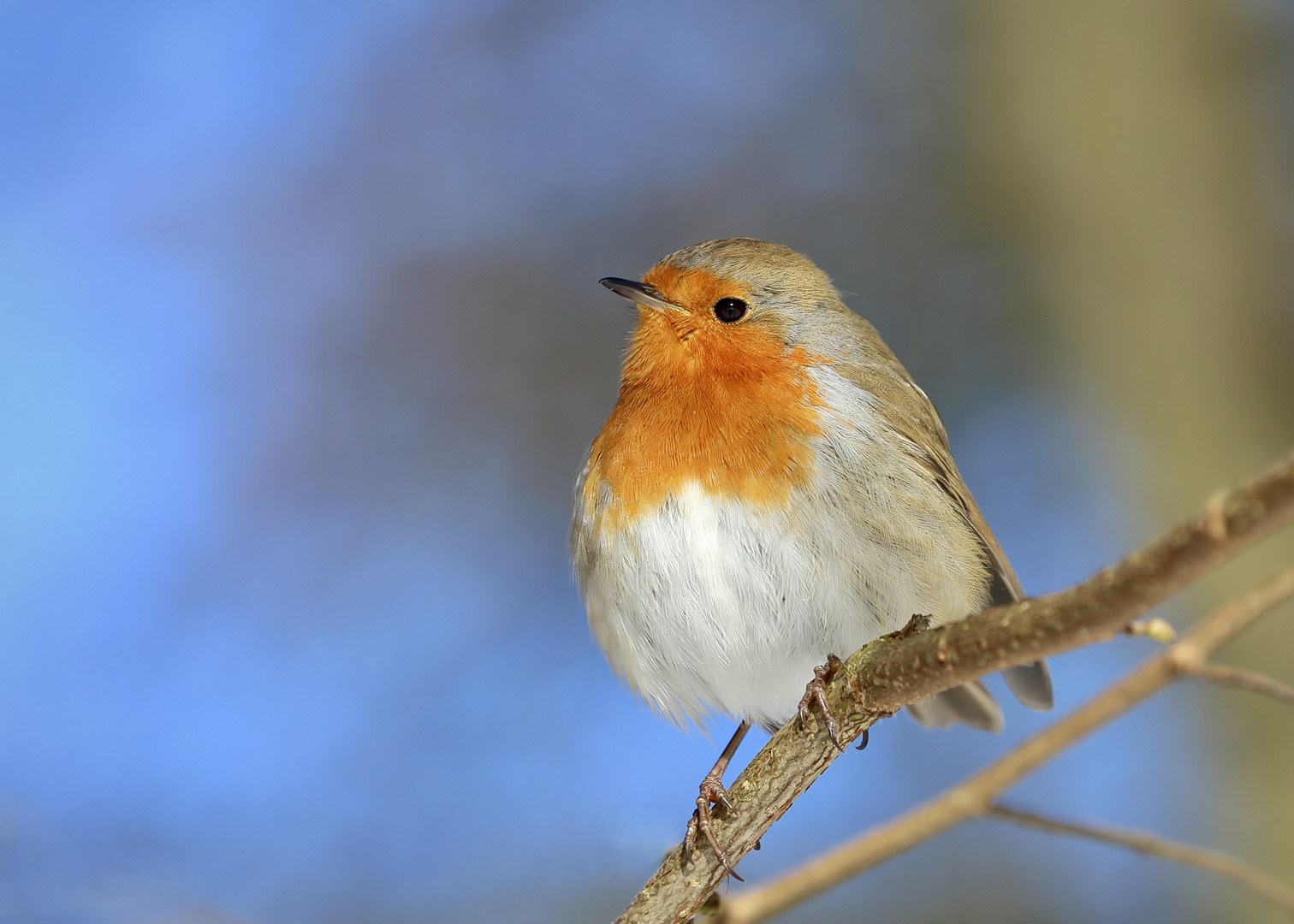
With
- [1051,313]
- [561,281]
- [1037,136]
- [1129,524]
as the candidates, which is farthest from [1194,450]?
[561,281]

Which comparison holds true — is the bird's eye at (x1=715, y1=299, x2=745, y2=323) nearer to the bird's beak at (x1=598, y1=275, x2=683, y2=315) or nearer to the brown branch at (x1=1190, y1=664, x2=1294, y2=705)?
the bird's beak at (x1=598, y1=275, x2=683, y2=315)

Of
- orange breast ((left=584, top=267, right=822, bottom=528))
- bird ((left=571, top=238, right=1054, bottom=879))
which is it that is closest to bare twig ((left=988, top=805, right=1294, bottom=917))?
bird ((left=571, top=238, right=1054, bottom=879))

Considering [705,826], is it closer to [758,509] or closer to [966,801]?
[966,801]

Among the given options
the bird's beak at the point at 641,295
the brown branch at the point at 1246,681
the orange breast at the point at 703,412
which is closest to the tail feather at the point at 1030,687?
the orange breast at the point at 703,412

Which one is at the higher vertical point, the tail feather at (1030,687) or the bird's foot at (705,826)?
the tail feather at (1030,687)

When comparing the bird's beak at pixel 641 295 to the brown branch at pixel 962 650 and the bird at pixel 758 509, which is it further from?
the brown branch at pixel 962 650

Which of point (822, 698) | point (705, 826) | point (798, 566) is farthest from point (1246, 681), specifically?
point (798, 566)

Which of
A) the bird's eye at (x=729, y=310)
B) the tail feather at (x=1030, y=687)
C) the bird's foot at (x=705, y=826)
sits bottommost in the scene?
the bird's foot at (x=705, y=826)

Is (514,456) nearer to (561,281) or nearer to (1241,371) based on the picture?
(561,281)
